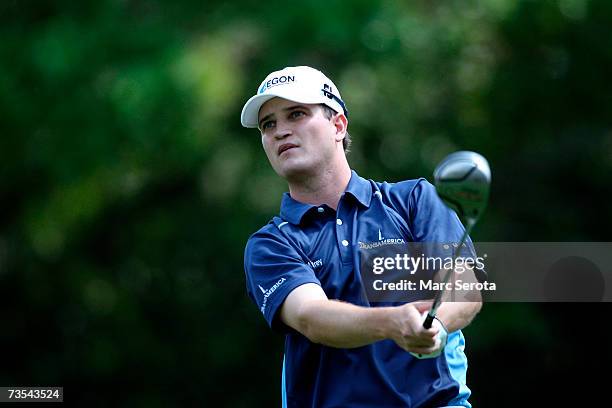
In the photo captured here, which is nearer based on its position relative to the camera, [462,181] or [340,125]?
[462,181]

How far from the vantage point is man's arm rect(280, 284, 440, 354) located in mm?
4062

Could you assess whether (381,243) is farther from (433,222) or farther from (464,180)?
(464,180)

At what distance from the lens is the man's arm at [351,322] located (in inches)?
160

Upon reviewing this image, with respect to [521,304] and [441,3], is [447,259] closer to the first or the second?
[521,304]

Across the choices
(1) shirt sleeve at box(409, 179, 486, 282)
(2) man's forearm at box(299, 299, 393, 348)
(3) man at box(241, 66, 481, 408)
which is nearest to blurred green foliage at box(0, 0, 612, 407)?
(3) man at box(241, 66, 481, 408)

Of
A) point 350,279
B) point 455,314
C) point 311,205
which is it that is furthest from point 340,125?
point 455,314

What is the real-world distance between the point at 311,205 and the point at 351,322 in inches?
32.6

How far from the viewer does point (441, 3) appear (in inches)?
650

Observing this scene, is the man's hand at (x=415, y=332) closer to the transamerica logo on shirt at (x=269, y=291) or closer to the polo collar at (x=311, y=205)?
the transamerica logo on shirt at (x=269, y=291)

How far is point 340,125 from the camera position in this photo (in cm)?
530

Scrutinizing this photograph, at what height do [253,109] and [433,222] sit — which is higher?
[253,109]

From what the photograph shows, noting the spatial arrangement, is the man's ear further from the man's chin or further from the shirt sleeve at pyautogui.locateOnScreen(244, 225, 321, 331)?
the shirt sleeve at pyautogui.locateOnScreen(244, 225, 321, 331)

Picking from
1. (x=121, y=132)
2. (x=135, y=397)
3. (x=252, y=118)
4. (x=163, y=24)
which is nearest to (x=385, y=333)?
(x=252, y=118)

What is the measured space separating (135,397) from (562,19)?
24.5 ft
